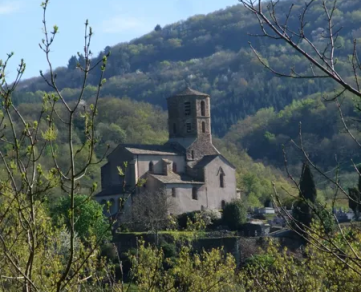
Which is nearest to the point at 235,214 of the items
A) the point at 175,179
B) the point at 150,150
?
the point at 175,179

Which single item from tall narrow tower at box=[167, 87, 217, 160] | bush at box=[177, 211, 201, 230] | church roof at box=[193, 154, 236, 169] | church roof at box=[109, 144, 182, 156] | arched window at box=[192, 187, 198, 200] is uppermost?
tall narrow tower at box=[167, 87, 217, 160]

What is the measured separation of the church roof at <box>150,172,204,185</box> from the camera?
49.1 metres

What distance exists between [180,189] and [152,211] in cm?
413

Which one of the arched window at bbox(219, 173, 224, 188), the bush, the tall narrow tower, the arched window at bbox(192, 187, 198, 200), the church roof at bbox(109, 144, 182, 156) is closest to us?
the bush

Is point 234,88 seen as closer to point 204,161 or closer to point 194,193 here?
point 204,161

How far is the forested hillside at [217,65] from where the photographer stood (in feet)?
424

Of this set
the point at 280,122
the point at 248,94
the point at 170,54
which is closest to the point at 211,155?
the point at 280,122

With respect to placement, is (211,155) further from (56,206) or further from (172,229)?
(56,206)

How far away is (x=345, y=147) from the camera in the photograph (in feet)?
278

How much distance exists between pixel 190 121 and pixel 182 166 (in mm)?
3561

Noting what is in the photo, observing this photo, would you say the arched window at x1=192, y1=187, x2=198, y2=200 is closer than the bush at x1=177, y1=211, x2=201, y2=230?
No

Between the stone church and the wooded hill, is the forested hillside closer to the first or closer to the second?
the wooded hill

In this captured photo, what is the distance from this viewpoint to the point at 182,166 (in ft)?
172

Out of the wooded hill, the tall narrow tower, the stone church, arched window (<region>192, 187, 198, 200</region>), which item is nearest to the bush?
the stone church
